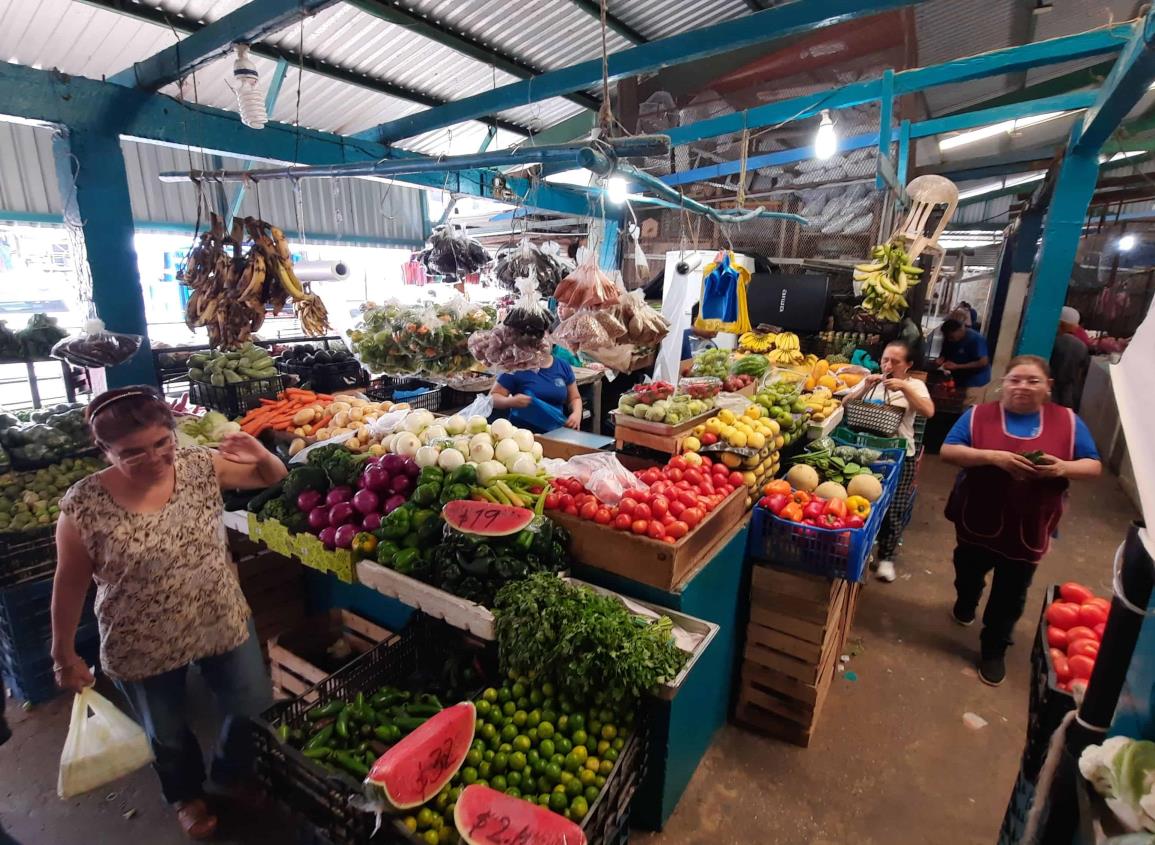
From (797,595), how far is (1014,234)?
9.95 meters

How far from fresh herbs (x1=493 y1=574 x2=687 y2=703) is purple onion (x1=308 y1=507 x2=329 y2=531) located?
1082mm

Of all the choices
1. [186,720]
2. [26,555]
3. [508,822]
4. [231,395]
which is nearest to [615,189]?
[508,822]

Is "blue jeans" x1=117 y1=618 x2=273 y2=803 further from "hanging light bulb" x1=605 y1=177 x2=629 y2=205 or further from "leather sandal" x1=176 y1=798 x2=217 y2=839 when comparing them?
"hanging light bulb" x1=605 y1=177 x2=629 y2=205

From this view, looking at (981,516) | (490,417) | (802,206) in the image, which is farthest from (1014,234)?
(490,417)

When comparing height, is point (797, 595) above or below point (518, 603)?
below

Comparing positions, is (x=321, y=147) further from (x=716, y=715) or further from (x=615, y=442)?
(x=716, y=715)

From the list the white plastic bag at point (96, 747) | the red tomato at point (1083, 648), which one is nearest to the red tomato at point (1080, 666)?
the red tomato at point (1083, 648)

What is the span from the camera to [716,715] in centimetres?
312

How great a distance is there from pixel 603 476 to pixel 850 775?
210 cm

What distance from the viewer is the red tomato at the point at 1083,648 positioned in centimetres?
175

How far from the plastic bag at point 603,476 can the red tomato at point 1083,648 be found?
1691mm

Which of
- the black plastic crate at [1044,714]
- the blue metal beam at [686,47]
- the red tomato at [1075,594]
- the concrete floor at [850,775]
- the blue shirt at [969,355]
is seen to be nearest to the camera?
the black plastic crate at [1044,714]

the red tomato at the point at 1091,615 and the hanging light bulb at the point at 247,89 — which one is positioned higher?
the hanging light bulb at the point at 247,89

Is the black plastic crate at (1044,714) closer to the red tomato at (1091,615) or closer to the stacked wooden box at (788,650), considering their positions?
the red tomato at (1091,615)
